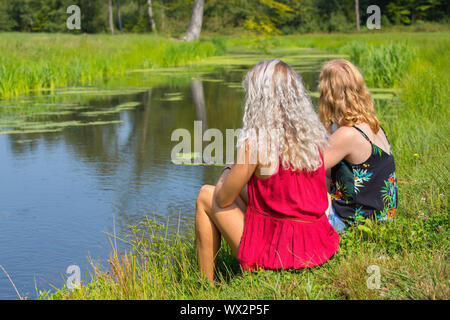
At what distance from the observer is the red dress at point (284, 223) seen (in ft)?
7.36

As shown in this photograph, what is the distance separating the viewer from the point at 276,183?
2244 mm

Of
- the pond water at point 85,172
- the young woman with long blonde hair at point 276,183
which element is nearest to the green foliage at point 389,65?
the pond water at point 85,172

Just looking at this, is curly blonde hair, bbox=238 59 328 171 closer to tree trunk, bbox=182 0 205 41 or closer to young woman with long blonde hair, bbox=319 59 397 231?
young woman with long blonde hair, bbox=319 59 397 231

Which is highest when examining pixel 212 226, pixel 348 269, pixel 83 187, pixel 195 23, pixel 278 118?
pixel 195 23

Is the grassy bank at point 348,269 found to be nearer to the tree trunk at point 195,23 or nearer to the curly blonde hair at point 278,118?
the curly blonde hair at point 278,118

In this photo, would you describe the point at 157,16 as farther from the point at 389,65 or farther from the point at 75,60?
the point at 389,65

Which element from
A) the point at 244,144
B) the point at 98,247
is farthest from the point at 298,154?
the point at 98,247

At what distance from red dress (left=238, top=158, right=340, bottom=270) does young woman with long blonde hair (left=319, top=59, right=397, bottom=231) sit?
0.36 metres

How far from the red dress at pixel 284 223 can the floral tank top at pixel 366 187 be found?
0.39m

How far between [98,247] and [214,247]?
1.22m

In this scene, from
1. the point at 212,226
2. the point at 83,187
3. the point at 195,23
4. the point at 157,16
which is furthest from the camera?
the point at 157,16

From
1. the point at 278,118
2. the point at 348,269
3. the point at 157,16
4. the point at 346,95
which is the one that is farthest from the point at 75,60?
the point at 157,16

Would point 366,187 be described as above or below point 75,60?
below

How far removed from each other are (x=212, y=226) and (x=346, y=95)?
904 mm
